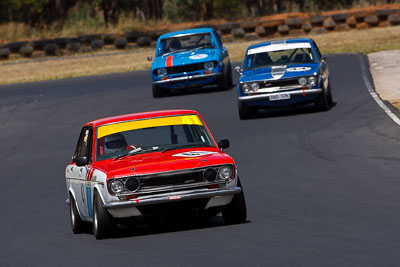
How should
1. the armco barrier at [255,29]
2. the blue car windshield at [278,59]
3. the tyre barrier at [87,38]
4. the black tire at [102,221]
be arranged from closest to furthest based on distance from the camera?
the black tire at [102,221], the blue car windshield at [278,59], the armco barrier at [255,29], the tyre barrier at [87,38]

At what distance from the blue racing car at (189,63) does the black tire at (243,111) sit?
17.2 feet

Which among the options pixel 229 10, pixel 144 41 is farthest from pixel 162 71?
pixel 229 10

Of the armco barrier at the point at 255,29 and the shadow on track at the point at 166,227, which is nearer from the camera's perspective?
the shadow on track at the point at 166,227

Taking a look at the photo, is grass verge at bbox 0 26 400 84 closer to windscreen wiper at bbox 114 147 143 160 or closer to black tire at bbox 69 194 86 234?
black tire at bbox 69 194 86 234

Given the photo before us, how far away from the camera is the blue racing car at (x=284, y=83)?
20.1 m

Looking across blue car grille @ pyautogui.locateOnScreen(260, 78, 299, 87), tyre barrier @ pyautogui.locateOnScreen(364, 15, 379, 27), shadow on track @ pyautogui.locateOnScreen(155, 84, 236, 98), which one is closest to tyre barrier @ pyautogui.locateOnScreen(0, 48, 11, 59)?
tyre barrier @ pyautogui.locateOnScreen(364, 15, 379, 27)

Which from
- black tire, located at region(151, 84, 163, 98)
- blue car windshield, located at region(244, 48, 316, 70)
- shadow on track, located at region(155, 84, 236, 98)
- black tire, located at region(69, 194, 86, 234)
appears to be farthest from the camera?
shadow on track, located at region(155, 84, 236, 98)

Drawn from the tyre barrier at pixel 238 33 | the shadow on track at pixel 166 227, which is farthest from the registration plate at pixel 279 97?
the tyre barrier at pixel 238 33

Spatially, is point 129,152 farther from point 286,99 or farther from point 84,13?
point 84,13

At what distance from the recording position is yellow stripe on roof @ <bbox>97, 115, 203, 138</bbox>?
1033cm

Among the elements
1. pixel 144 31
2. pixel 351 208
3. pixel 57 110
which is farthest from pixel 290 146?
pixel 144 31

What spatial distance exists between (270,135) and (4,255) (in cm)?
921

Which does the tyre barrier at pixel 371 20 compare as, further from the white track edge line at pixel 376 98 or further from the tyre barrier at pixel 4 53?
the tyre barrier at pixel 4 53

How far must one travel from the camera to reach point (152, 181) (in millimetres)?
9203
